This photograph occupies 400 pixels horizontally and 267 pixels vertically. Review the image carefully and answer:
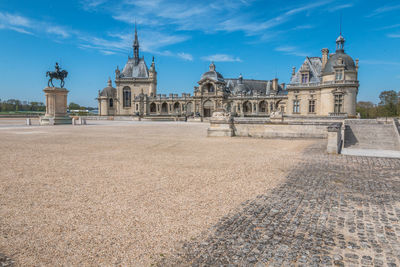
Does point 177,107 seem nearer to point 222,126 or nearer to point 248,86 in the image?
point 248,86

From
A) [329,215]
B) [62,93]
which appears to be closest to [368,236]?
[329,215]

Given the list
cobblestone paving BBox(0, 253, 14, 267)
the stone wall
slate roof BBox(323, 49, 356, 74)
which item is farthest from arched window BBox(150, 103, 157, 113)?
cobblestone paving BBox(0, 253, 14, 267)

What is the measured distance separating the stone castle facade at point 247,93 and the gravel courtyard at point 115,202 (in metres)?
12.2

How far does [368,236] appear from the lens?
12.7 ft

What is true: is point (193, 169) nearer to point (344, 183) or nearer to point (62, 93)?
point (344, 183)

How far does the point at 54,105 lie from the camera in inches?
1238

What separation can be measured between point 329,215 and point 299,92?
1661 inches

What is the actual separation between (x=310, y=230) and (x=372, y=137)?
637 inches

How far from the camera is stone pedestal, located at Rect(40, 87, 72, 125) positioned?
1224 inches

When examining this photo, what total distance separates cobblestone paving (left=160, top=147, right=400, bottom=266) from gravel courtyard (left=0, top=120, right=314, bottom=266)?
32 centimetres

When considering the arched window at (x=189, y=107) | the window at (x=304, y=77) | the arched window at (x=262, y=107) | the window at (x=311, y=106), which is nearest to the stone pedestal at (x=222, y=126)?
the window at (x=311, y=106)

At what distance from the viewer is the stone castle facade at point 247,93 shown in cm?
3872

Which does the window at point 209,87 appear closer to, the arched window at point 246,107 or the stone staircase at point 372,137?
the arched window at point 246,107

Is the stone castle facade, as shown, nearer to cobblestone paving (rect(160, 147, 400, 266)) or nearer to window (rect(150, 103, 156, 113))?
window (rect(150, 103, 156, 113))
